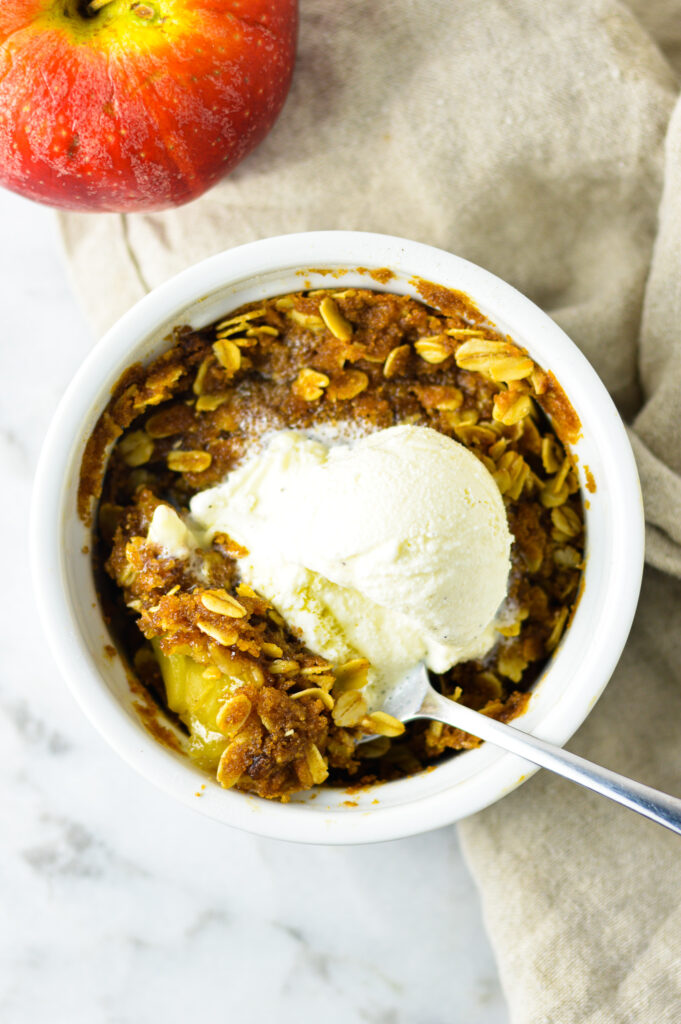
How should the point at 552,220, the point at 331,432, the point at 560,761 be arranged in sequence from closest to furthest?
1. the point at 560,761
2. the point at 331,432
3. the point at 552,220

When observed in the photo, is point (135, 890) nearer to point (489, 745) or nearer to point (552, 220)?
point (489, 745)

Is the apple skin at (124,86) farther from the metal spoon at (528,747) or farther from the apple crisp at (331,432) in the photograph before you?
the metal spoon at (528,747)

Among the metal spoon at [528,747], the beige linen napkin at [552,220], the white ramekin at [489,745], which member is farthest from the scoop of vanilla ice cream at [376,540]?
the beige linen napkin at [552,220]

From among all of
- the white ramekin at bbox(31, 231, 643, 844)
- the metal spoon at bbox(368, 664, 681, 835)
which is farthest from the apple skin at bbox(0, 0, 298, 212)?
the metal spoon at bbox(368, 664, 681, 835)

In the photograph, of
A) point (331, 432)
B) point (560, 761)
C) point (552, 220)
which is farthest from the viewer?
point (552, 220)

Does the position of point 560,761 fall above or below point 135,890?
above

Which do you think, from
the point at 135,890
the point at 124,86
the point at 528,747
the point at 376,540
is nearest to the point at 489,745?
the point at 528,747
